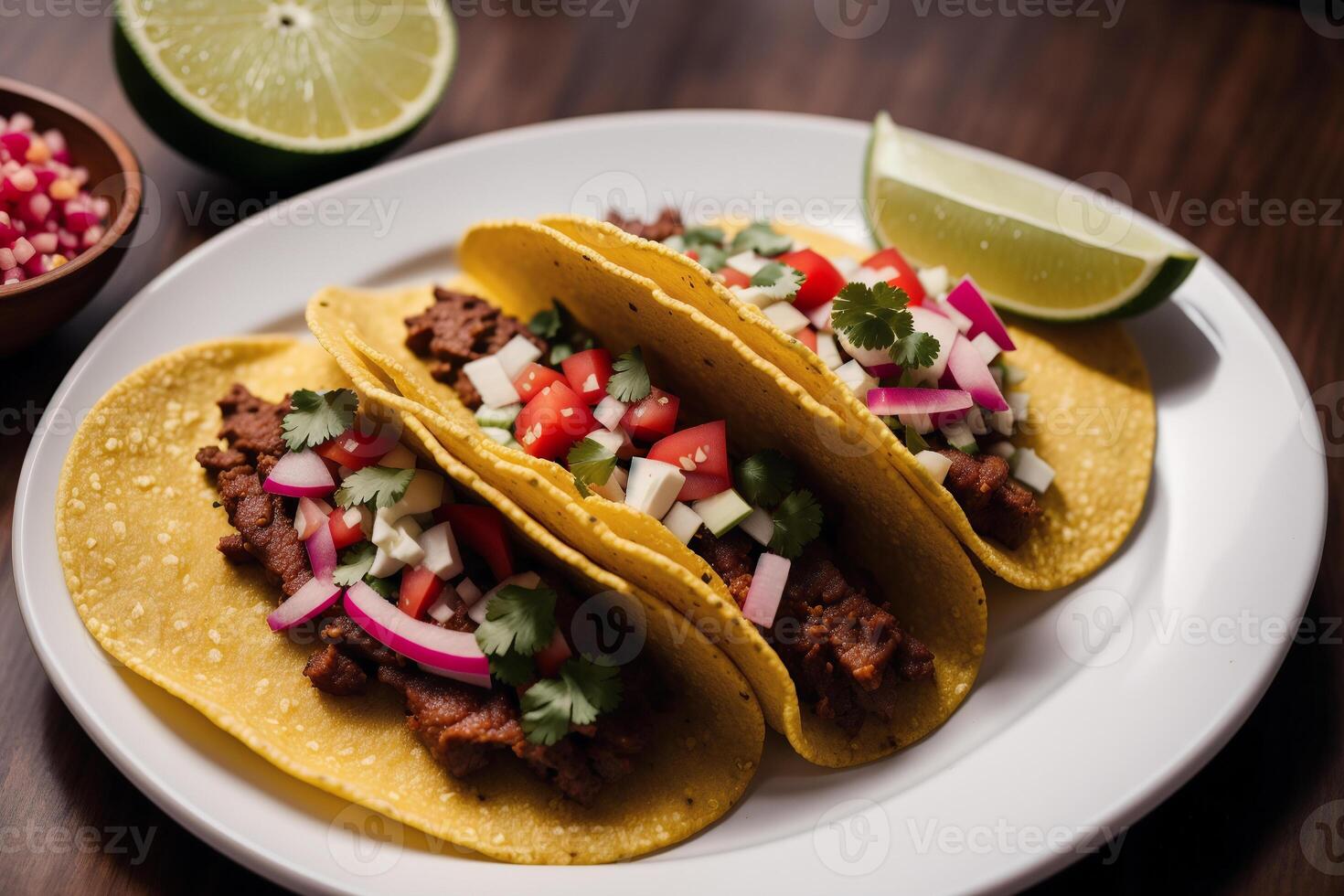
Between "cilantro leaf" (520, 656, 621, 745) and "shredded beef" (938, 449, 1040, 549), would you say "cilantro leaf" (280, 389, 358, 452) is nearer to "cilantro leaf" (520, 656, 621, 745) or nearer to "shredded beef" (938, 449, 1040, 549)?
"cilantro leaf" (520, 656, 621, 745)

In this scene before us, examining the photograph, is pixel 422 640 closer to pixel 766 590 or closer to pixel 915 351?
pixel 766 590

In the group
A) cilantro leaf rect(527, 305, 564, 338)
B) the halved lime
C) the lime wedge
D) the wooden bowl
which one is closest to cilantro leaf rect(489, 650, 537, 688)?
cilantro leaf rect(527, 305, 564, 338)

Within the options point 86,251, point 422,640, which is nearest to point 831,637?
point 422,640

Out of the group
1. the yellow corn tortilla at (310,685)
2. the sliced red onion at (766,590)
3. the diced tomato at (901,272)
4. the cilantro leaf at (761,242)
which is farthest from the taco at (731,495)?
the diced tomato at (901,272)

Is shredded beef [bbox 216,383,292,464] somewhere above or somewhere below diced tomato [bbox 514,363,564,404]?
below

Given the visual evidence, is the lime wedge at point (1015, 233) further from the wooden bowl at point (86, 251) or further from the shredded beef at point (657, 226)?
the wooden bowl at point (86, 251)

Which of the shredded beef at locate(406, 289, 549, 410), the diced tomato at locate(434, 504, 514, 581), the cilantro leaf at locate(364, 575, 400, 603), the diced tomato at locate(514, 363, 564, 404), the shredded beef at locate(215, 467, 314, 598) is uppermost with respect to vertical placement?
the diced tomato at locate(514, 363, 564, 404)
